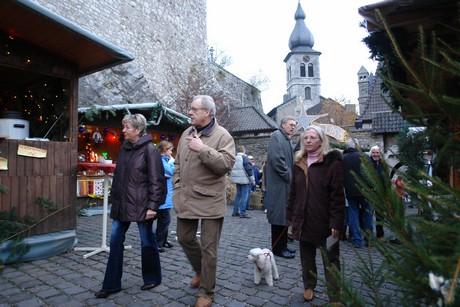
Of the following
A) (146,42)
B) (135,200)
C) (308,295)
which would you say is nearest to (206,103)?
(135,200)

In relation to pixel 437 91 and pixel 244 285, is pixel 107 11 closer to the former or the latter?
pixel 244 285

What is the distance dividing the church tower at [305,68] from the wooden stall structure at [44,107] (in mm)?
65398

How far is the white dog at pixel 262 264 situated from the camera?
3531 millimetres

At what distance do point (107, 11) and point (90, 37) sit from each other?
52.8 feet

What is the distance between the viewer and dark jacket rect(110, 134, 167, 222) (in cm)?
334

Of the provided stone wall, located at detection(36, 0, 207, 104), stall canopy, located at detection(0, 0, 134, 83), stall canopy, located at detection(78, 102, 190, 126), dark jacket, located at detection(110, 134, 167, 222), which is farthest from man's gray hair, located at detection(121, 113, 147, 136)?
stone wall, located at detection(36, 0, 207, 104)

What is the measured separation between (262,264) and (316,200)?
1.00 m

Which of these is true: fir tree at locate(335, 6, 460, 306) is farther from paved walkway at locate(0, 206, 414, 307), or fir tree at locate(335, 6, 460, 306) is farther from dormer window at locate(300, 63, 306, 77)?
dormer window at locate(300, 63, 306, 77)

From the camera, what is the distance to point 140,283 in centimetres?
368

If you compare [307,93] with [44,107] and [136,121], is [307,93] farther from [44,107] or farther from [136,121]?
[136,121]

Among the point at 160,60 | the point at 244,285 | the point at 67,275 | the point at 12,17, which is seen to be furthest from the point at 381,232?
the point at 160,60

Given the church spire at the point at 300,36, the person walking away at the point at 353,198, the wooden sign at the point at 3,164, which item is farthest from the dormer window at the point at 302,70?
the wooden sign at the point at 3,164

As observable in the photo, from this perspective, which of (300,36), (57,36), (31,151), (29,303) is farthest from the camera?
(300,36)

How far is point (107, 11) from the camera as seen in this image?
18.5 meters
